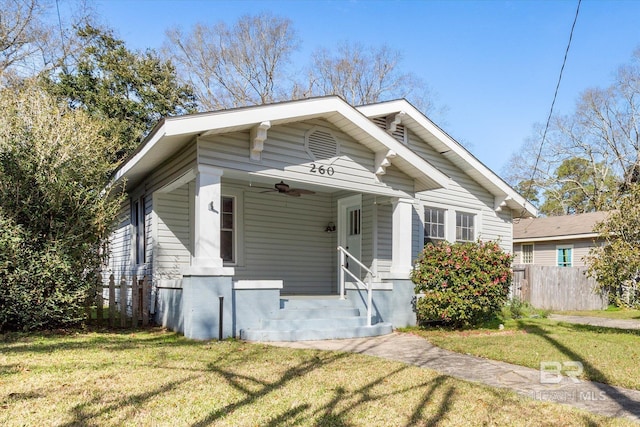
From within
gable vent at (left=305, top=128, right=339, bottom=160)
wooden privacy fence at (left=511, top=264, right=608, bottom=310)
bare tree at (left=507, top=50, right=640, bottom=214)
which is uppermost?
bare tree at (left=507, top=50, right=640, bottom=214)

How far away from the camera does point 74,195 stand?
7.61 m

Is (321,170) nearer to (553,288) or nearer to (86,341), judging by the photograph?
(86,341)

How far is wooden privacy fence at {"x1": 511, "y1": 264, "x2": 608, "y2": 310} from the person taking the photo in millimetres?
14656

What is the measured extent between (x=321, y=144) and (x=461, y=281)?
380 centimetres

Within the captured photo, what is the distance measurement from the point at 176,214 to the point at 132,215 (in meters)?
2.00

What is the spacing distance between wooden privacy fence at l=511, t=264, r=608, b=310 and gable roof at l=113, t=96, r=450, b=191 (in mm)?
6839

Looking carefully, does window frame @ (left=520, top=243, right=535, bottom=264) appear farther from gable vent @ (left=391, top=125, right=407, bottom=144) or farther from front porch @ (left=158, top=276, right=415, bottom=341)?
front porch @ (left=158, top=276, right=415, bottom=341)

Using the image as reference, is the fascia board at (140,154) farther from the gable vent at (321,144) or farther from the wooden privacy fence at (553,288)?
the wooden privacy fence at (553,288)

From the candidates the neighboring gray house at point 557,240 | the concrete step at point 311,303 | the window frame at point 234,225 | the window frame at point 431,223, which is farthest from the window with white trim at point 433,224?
the neighboring gray house at point 557,240

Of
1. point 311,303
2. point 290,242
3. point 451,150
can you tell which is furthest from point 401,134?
point 311,303

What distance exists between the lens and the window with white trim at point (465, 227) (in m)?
12.7

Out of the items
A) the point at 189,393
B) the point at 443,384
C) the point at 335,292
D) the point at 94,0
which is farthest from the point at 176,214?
the point at 94,0

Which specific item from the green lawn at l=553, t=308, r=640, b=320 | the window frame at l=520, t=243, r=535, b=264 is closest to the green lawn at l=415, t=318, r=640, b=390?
the green lawn at l=553, t=308, r=640, b=320

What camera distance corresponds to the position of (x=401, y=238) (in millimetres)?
9633
